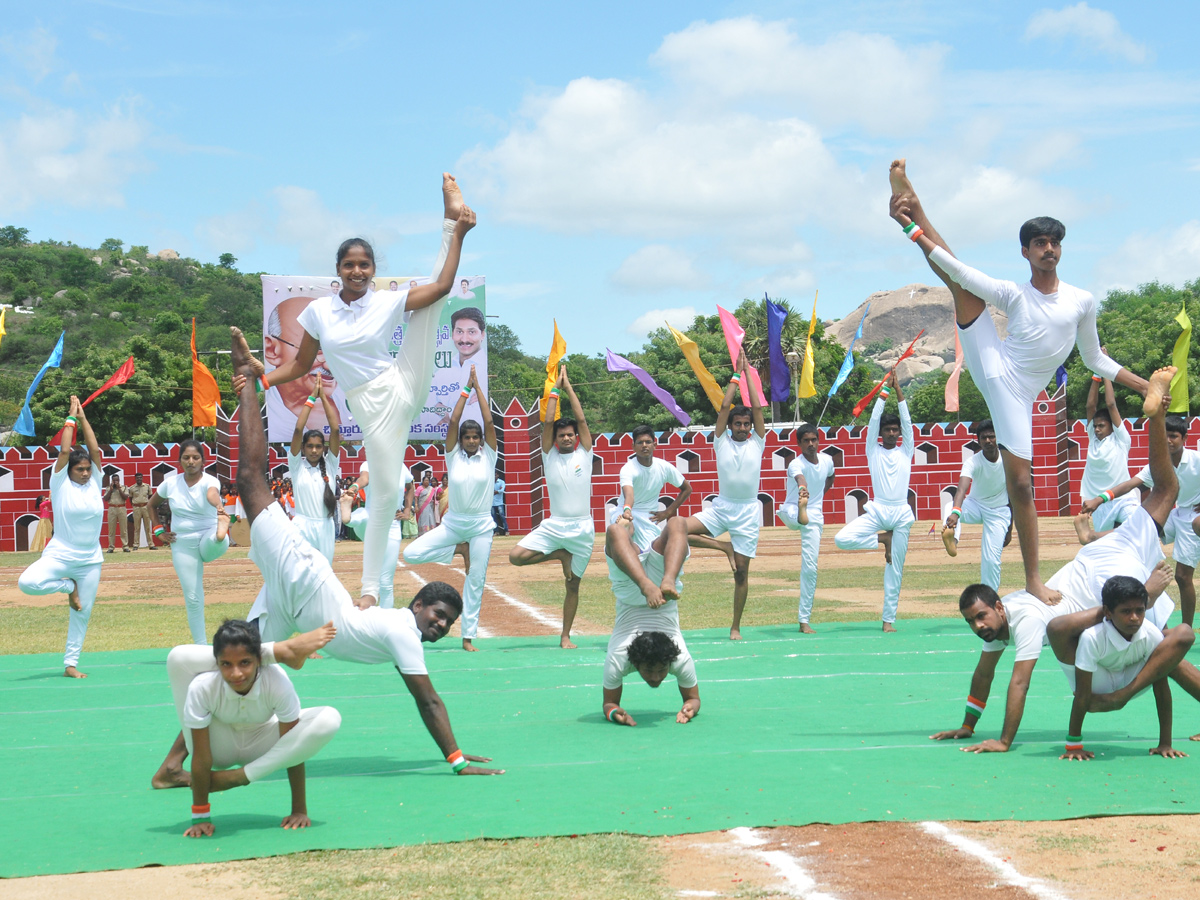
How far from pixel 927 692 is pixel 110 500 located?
86.4 ft

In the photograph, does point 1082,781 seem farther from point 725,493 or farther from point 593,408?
point 593,408

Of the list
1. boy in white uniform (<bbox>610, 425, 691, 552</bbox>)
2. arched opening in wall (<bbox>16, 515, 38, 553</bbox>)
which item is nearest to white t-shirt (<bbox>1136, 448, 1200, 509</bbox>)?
boy in white uniform (<bbox>610, 425, 691, 552</bbox>)

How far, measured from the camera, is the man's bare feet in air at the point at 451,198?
7.32 meters

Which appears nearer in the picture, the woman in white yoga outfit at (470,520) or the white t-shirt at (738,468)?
the woman in white yoga outfit at (470,520)

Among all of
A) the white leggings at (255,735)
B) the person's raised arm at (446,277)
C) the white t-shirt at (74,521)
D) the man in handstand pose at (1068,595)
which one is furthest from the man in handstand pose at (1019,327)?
the white t-shirt at (74,521)

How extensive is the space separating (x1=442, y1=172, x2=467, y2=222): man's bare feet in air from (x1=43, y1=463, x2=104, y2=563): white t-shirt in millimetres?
5374

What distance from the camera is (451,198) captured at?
24.2ft

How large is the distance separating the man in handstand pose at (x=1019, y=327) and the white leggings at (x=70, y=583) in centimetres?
766

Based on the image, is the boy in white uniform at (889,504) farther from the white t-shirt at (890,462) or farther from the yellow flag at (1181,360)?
the yellow flag at (1181,360)

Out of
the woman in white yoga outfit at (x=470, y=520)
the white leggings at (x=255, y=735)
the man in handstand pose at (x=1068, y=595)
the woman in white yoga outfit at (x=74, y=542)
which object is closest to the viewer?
the white leggings at (x=255, y=735)

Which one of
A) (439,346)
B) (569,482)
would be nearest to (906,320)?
(439,346)

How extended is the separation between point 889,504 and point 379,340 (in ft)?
23.8

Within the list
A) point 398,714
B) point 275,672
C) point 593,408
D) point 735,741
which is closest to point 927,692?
point 735,741

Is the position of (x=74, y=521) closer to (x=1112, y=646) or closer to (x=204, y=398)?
(x=1112, y=646)
